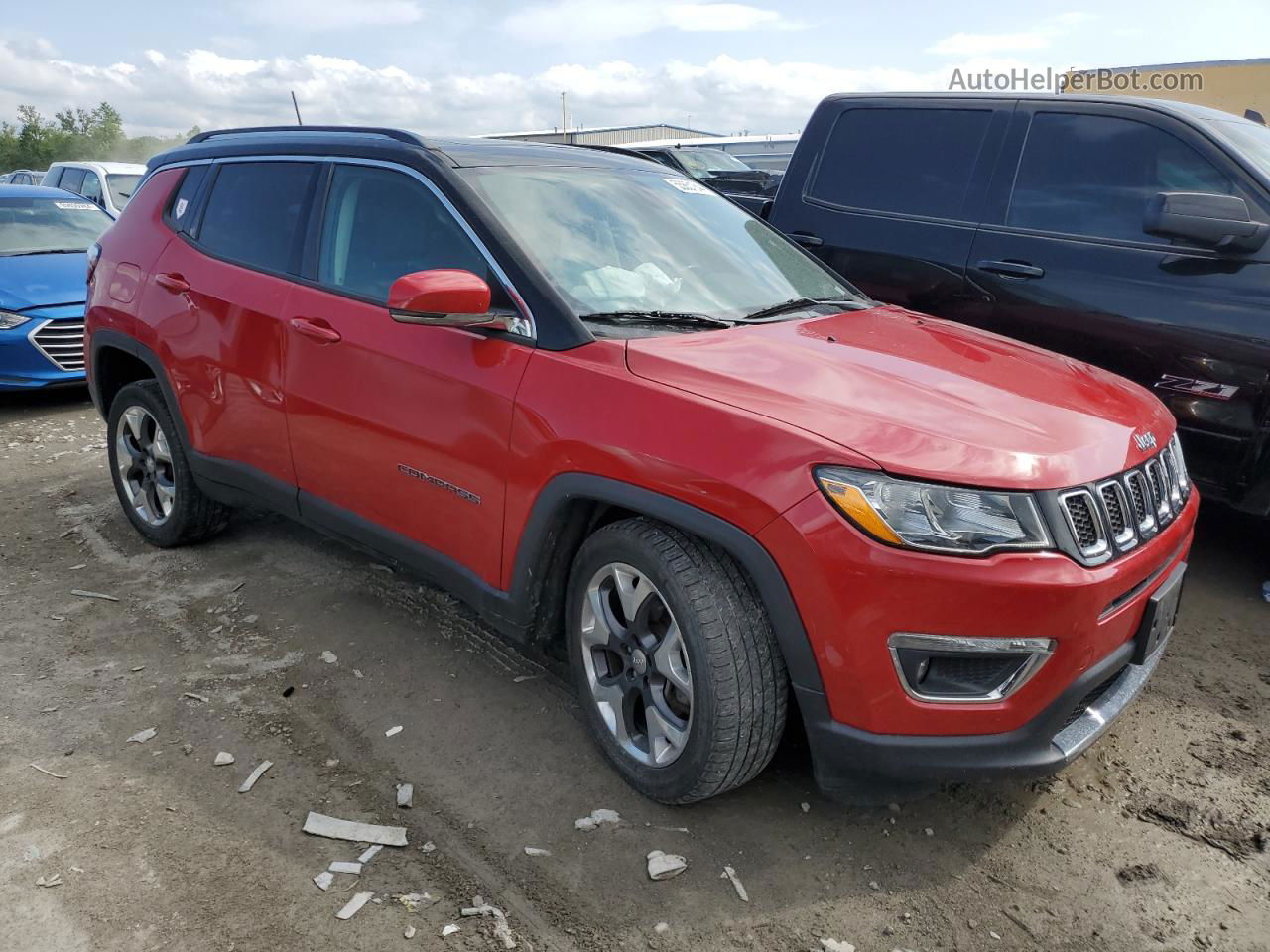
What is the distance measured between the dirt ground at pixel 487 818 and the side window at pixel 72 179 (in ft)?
40.4

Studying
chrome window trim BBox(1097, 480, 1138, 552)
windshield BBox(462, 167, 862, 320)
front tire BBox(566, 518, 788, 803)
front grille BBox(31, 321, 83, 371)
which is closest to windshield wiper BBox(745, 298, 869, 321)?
windshield BBox(462, 167, 862, 320)

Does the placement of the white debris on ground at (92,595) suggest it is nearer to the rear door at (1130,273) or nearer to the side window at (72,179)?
the rear door at (1130,273)

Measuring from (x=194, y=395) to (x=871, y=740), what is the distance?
301cm

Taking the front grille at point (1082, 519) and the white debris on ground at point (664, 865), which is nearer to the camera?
the front grille at point (1082, 519)

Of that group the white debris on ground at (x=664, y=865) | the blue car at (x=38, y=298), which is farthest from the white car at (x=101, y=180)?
the white debris on ground at (x=664, y=865)

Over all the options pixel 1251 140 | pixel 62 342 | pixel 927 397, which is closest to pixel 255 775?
pixel 927 397

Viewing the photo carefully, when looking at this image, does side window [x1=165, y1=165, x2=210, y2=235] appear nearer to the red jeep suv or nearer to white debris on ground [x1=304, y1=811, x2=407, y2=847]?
the red jeep suv

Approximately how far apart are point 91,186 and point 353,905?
13983mm

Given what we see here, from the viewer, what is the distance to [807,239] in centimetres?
496

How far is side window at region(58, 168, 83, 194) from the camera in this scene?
45.4 ft

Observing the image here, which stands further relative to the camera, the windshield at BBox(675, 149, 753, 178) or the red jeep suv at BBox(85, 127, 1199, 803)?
the windshield at BBox(675, 149, 753, 178)

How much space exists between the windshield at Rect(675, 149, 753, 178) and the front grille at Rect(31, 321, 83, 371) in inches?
304

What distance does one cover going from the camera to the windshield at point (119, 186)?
13109 mm

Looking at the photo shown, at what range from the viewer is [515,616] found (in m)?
2.85
